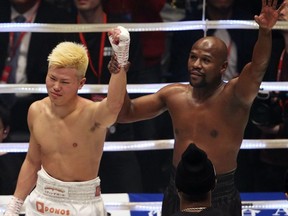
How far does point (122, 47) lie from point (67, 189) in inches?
23.3

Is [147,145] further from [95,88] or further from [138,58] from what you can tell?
[138,58]

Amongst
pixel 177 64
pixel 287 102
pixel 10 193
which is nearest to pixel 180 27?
pixel 177 64

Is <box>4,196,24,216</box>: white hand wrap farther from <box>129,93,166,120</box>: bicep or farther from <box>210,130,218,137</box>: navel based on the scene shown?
<box>210,130,218,137</box>: navel

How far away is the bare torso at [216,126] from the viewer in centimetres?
327

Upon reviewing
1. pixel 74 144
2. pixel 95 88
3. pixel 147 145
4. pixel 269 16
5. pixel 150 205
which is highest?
pixel 269 16

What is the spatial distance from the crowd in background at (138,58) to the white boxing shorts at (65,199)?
3.04ft

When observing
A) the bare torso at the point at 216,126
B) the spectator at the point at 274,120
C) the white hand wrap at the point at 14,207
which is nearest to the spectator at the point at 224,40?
the spectator at the point at 274,120

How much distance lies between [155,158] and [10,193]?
770 millimetres

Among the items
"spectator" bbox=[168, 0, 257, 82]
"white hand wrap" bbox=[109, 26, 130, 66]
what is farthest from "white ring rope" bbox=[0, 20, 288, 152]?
"white hand wrap" bbox=[109, 26, 130, 66]

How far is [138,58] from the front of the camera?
3.99 meters

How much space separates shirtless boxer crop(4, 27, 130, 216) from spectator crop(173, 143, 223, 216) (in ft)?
2.37

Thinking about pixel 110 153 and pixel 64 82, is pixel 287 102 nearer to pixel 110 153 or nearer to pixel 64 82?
A: pixel 110 153

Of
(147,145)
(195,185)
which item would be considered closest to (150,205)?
(147,145)

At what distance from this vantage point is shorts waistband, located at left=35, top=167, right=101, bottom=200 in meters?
3.08
